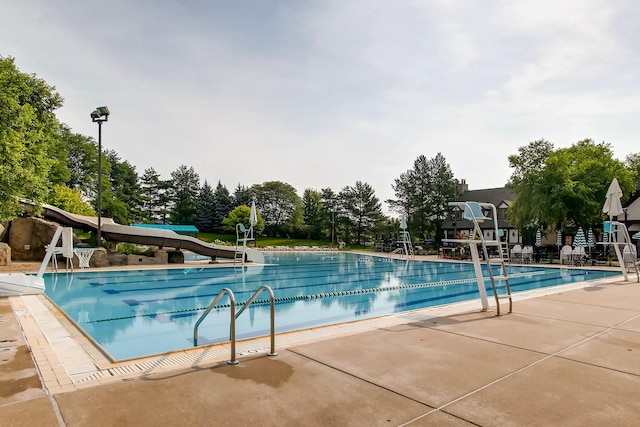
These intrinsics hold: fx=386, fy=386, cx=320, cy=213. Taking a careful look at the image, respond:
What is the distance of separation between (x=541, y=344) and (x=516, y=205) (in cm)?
2243

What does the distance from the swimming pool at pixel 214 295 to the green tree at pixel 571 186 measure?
4.90 m

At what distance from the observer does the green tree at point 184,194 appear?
60125mm

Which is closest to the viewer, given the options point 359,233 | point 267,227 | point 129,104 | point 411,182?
point 129,104

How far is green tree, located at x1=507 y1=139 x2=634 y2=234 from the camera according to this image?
21453 millimetres

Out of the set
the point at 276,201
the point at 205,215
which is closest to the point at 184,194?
the point at 205,215

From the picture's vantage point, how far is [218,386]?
3.46 m

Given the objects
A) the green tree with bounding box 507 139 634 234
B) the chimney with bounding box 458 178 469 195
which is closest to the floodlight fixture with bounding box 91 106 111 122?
the green tree with bounding box 507 139 634 234

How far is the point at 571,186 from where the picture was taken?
2109 cm

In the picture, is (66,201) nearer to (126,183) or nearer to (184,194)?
(126,183)

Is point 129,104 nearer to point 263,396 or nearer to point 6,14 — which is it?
point 6,14

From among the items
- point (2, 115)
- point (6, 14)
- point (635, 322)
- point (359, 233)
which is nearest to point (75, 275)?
point (2, 115)

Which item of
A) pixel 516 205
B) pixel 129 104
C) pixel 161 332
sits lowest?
pixel 161 332

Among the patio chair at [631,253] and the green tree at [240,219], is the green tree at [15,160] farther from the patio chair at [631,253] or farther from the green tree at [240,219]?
the green tree at [240,219]

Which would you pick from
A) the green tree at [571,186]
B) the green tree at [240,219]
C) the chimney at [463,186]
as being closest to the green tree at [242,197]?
the green tree at [240,219]
